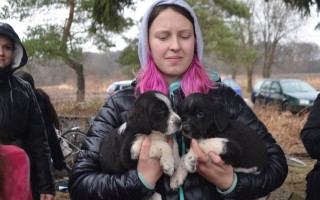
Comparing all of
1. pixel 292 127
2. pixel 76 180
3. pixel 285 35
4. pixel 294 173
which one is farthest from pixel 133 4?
→ pixel 285 35

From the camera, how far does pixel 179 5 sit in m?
2.56

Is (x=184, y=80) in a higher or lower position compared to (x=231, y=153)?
higher

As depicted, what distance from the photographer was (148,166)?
2.39 m

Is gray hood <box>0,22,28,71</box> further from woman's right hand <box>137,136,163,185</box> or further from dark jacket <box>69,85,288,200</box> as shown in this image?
woman's right hand <box>137,136,163,185</box>

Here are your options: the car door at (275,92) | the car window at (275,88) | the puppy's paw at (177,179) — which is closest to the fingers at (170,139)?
the puppy's paw at (177,179)

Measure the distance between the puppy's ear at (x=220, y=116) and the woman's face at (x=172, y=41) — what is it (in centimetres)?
31

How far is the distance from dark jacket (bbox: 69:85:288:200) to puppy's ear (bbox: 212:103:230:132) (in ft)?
0.21

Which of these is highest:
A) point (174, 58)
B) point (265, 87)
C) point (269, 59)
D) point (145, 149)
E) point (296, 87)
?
point (174, 58)

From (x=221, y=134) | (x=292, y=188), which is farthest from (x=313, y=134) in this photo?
(x=292, y=188)

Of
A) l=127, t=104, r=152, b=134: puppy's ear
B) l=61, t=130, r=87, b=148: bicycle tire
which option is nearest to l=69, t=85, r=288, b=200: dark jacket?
l=127, t=104, r=152, b=134: puppy's ear

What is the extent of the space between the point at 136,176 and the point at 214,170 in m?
0.44

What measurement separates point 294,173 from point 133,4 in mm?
4114

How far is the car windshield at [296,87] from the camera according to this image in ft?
61.6

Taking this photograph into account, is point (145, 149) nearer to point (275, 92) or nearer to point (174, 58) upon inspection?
point (174, 58)
